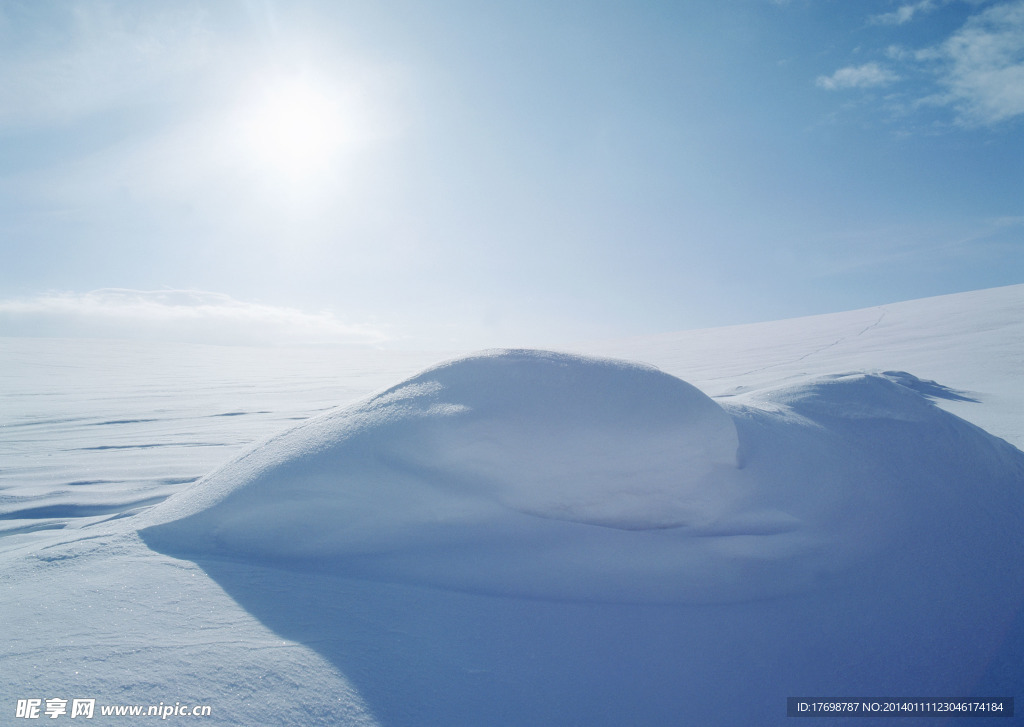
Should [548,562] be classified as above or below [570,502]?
below

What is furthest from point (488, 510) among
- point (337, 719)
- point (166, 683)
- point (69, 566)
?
point (69, 566)

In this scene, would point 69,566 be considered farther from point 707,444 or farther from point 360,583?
point 707,444

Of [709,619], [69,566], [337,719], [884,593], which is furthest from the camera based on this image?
[69,566]

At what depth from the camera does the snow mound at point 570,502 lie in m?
1.72

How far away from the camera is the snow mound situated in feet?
5.64

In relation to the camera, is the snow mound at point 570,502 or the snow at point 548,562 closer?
the snow at point 548,562

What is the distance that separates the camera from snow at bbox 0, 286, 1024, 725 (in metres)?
1.30

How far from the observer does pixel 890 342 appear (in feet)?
26.0

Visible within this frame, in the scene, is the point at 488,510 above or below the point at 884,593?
above

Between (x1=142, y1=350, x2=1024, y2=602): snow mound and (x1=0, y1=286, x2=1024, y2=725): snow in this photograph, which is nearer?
(x1=0, y1=286, x2=1024, y2=725): snow

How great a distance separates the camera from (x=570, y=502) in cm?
182

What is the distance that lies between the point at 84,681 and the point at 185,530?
682 millimetres

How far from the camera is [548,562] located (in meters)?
1.72

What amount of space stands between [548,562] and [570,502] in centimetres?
21
